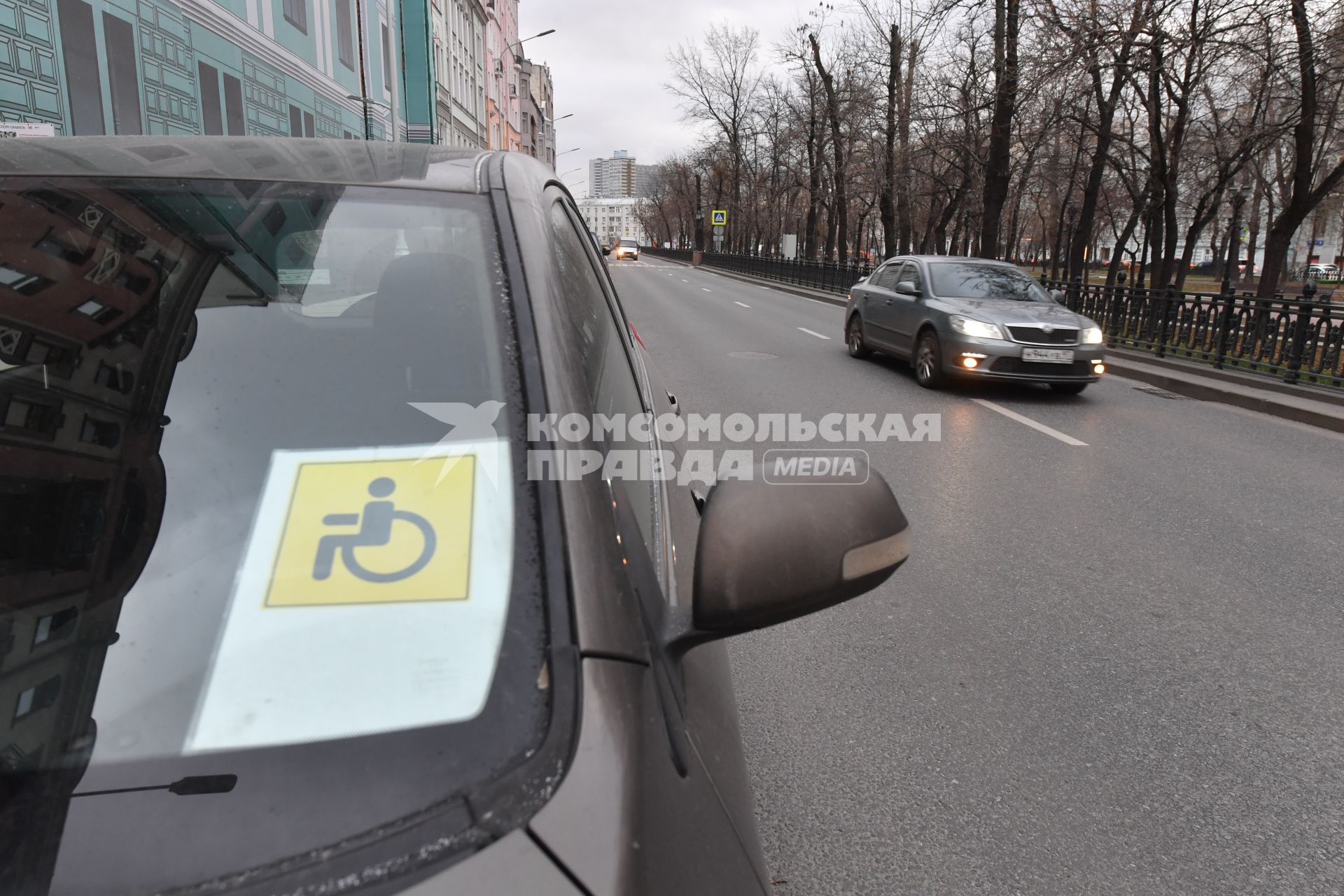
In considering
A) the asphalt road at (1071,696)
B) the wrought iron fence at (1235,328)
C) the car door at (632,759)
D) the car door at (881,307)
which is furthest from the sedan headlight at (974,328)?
the car door at (632,759)

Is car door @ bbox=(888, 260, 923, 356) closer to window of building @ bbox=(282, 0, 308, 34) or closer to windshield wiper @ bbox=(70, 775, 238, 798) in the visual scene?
windshield wiper @ bbox=(70, 775, 238, 798)

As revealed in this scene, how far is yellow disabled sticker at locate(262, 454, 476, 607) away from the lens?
3.32 ft

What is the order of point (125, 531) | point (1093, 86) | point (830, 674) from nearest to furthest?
point (125, 531) < point (830, 674) < point (1093, 86)

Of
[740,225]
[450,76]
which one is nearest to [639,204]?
[740,225]

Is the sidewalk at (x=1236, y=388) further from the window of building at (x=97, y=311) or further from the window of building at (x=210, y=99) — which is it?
the window of building at (x=210, y=99)

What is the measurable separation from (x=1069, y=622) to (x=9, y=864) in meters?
4.03

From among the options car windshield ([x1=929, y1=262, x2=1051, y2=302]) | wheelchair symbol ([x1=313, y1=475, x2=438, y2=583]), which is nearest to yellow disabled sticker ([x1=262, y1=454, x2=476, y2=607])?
wheelchair symbol ([x1=313, y1=475, x2=438, y2=583])

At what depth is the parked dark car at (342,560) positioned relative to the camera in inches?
32.0

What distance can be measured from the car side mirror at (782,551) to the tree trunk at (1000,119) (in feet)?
59.9

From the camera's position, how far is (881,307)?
41.5 ft

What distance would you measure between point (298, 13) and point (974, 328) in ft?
62.0

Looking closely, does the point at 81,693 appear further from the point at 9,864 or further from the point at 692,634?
the point at 692,634

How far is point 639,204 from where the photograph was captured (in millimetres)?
150250

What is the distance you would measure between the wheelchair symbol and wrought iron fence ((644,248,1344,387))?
486 inches
